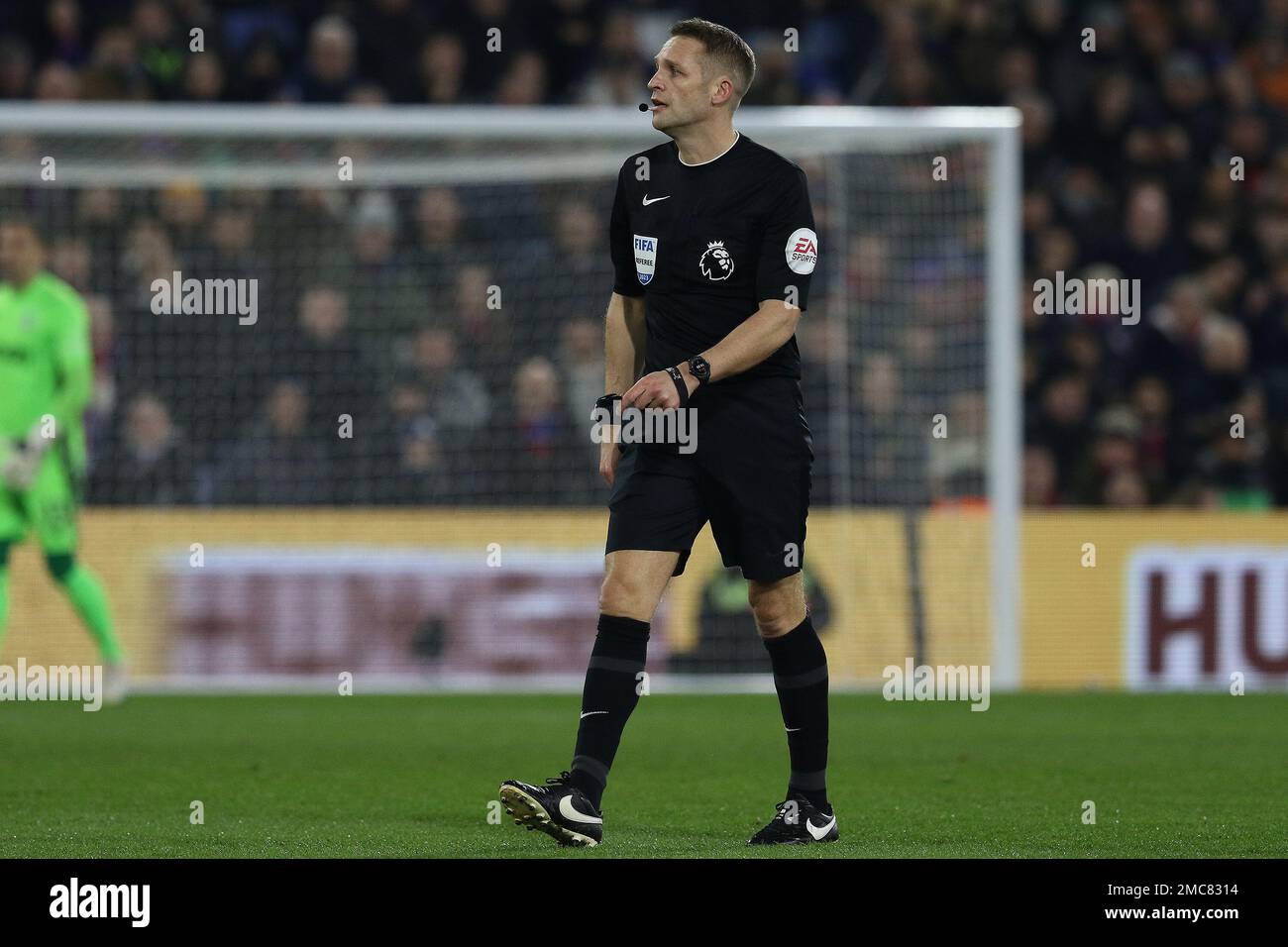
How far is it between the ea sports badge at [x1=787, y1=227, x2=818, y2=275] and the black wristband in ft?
1.43

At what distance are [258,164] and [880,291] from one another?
Answer: 3628 millimetres

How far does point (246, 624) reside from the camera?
39.0ft

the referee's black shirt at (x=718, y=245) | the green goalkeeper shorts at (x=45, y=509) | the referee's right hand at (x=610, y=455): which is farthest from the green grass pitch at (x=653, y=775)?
the referee's black shirt at (x=718, y=245)

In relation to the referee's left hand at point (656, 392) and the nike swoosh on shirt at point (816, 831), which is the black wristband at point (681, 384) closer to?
the referee's left hand at point (656, 392)

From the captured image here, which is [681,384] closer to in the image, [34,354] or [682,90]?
[682,90]

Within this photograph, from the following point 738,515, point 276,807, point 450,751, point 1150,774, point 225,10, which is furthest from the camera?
point 225,10

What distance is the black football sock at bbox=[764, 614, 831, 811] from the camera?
5566mm

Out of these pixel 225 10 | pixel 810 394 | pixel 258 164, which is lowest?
pixel 810 394

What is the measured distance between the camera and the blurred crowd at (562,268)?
12.4 m

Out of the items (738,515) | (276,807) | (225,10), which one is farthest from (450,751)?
(225,10)

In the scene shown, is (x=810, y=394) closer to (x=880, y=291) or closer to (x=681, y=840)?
(x=880, y=291)

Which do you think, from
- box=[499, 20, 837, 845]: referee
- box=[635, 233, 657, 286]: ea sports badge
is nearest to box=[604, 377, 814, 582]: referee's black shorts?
box=[499, 20, 837, 845]: referee

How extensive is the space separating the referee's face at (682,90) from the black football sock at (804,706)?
1.33m

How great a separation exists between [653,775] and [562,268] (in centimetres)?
561
